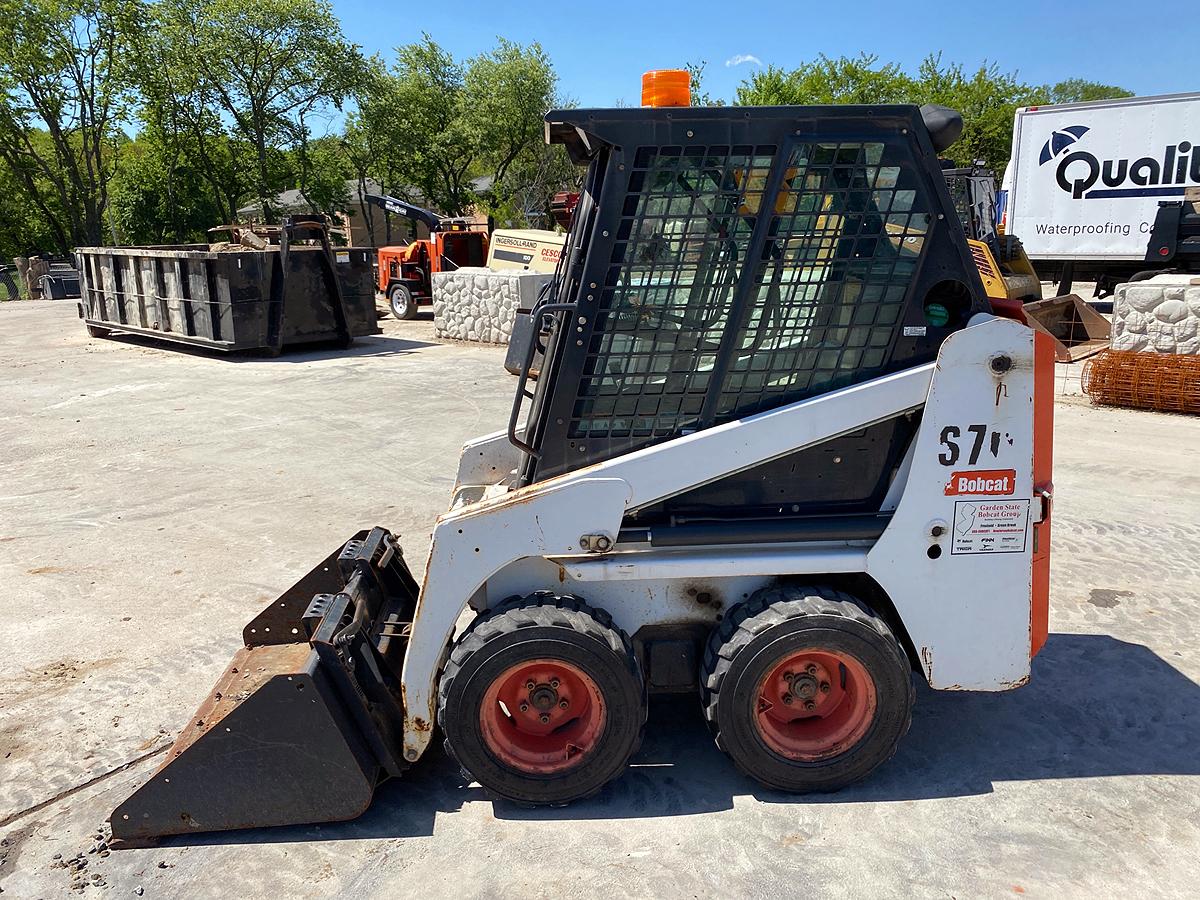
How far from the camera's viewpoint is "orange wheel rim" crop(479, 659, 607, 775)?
131 inches

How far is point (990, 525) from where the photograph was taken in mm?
3332

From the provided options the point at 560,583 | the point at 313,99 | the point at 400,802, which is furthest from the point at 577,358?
the point at 313,99

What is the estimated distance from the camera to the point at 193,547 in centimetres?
633

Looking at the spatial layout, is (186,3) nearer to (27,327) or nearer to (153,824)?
(27,327)

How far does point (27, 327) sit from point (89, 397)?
35.5ft

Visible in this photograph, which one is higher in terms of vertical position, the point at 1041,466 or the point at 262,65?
the point at 262,65

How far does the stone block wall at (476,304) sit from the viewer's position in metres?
16.0

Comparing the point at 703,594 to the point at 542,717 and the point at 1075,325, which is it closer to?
the point at 542,717

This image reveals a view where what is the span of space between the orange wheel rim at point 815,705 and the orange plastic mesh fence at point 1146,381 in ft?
27.2

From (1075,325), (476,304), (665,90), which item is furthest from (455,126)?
(665,90)

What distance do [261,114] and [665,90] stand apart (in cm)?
3840

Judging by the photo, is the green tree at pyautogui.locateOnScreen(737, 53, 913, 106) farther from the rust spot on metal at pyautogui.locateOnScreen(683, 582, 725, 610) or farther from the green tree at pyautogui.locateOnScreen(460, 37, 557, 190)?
the rust spot on metal at pyautogui.locateOnScreen(683, 582, 725, 610)

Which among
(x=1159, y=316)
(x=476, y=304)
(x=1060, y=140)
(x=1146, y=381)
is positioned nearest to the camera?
Answer: (x=1146, y=381)

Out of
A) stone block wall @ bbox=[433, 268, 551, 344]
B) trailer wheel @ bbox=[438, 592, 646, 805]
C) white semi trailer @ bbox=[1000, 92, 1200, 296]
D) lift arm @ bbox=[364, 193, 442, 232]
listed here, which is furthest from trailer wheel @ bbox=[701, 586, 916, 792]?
lift arm @ bbox=[364, 193, 442, 232]
